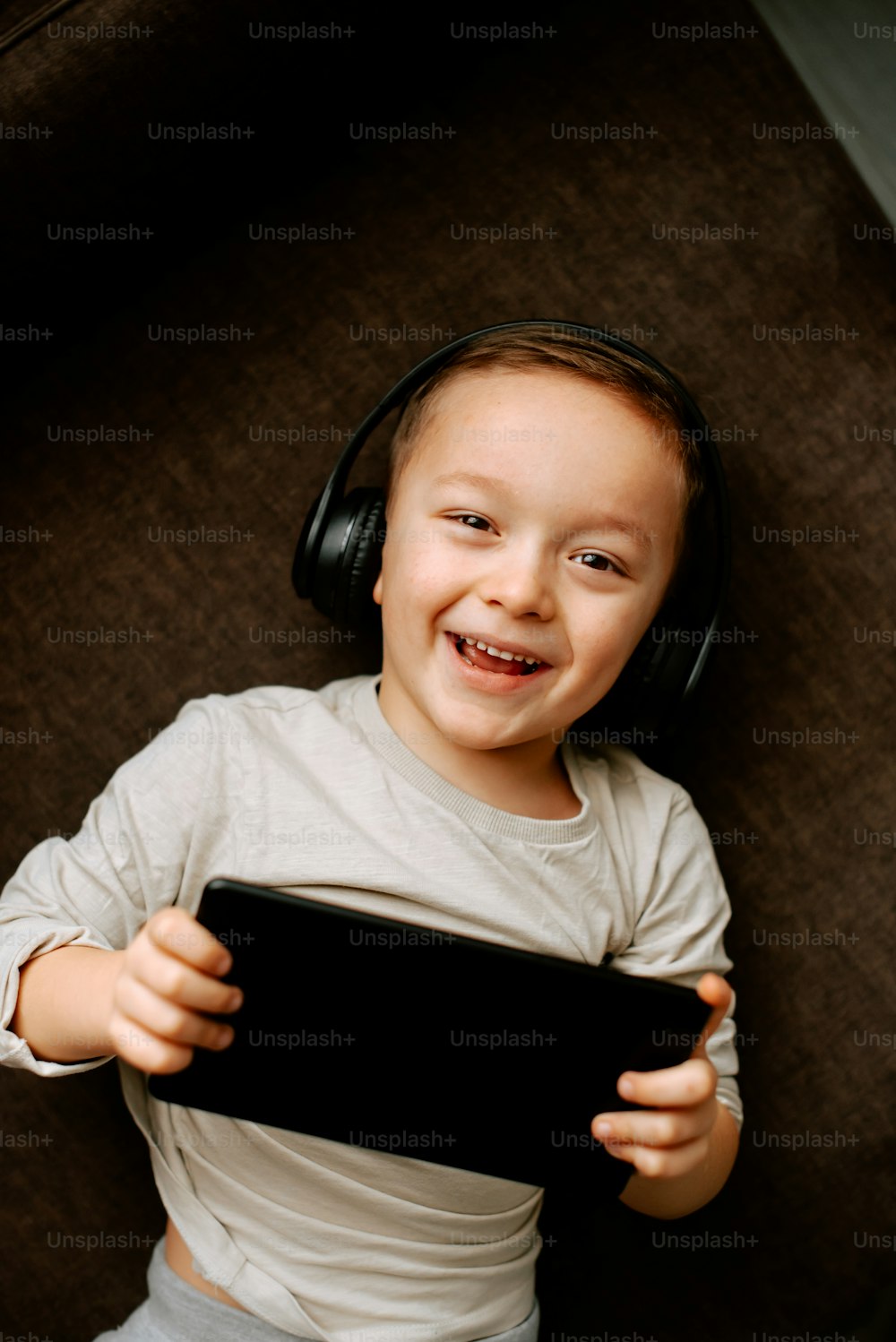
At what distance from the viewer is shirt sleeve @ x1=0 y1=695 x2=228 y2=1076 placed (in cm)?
98

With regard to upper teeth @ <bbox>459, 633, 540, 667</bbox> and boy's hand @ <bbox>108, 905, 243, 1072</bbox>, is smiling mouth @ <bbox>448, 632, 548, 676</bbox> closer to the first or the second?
upper teeth @ <bbox>459, 633, 540, 667</bbox>

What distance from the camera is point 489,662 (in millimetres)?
1042

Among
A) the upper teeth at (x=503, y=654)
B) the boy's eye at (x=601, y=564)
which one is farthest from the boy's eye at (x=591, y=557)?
the upper teeth at (x=503, y=654)

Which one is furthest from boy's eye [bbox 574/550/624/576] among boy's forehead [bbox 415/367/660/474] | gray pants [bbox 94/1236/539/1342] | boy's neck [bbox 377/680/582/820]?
gray pants [bbox 94/1236/539/1342]

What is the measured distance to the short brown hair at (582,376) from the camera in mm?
1070

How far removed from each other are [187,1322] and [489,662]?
81 cm

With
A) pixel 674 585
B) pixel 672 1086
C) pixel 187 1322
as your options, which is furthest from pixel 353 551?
pixel 187 1322

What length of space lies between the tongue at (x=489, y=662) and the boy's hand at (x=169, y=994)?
414 mm

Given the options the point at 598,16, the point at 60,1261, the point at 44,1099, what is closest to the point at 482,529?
the point at 598,16

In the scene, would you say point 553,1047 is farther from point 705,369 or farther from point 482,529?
point 705,369

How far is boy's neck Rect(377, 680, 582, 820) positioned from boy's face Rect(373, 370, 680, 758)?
0.28ft

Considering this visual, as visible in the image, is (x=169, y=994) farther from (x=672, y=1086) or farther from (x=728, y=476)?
(x=728, y=476)

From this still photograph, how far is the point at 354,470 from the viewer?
4.27 ft

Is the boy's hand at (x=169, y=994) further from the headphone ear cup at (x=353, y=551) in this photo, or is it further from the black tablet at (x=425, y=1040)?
the headphone ear cup at (x=353, y=551)
